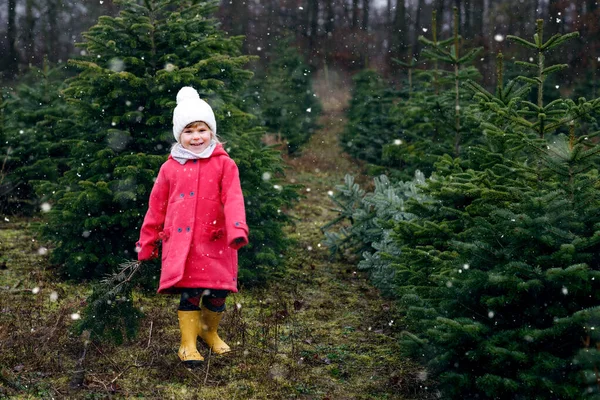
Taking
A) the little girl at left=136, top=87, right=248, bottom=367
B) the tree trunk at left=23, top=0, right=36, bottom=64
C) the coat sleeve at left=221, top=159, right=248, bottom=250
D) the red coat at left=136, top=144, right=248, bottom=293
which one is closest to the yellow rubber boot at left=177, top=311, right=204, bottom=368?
the little girl at left=136, top=87, right=248, bottom=367

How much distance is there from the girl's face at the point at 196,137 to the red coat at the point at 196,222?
0.12 meters

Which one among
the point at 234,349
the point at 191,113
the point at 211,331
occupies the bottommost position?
the point at 234,349

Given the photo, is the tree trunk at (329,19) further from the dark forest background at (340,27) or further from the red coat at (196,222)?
the red coat at (196,222)

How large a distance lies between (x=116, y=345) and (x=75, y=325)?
15.9 inches

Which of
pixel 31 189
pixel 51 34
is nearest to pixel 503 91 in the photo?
pixel 31 189

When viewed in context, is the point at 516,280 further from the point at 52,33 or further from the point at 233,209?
the point at 52,33

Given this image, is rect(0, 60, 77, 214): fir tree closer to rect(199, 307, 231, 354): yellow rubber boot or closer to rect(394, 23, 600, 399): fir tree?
rect(199, 307, 231, 354): yellow rubber boot

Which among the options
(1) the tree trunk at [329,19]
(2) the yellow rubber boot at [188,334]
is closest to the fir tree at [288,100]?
(2) the yellow rubber boot at [188,334]

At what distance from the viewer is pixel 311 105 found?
23.9m

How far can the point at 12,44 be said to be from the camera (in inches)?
1101

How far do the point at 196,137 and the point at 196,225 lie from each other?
754mm

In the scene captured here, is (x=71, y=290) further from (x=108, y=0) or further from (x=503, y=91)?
(x=108, y=0)

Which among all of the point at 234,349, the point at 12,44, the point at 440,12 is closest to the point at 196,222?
the point at 234,349

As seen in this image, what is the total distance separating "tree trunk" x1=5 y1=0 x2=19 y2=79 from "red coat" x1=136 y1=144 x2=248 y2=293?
26651mm
